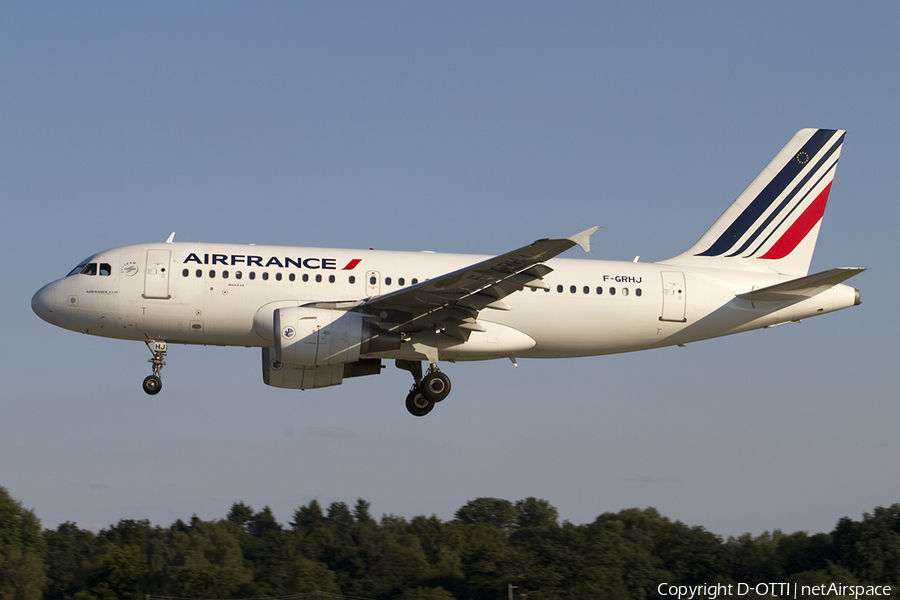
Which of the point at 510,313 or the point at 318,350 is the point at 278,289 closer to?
the point at 318,350

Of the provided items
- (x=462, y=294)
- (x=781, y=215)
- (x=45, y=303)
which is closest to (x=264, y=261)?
(x=462, y=294)

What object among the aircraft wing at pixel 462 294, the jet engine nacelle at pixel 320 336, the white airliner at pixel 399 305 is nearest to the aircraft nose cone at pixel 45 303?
the white airliner at pixel 399 305

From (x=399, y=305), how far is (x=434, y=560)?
5048 cm

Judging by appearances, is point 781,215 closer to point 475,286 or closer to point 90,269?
point 475,286

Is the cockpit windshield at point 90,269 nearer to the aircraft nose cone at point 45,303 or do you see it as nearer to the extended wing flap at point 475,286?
the aircraft nose cone at point 45,303

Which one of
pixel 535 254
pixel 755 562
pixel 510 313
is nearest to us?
pixel 535 254

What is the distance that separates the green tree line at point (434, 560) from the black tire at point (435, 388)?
2559cm

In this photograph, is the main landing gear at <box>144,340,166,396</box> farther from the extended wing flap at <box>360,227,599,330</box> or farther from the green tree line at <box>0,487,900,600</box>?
the green tree line at <box>0,487,900,600</box>

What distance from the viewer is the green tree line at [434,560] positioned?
53906mm

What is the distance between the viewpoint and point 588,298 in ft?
95.4

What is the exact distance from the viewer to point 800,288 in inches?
1151

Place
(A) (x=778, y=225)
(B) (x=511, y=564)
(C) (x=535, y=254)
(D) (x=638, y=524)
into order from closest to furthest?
(C) (x=535, y=254)
(A) (x=778, y=225)
(B) (x=511, y=564)
(D) (x=638, y=524)

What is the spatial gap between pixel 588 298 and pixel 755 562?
4626cm

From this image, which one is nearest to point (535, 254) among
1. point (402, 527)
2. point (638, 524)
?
point (638, 524)
